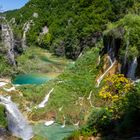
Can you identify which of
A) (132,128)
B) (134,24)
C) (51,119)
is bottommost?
(51,119)

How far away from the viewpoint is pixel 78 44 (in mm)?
92812

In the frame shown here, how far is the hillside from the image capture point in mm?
22922

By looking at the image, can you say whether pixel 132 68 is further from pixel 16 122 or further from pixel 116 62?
pixel 16 122

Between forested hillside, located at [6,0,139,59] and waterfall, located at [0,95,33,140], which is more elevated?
forested hillside, located at [6,0,139,59]

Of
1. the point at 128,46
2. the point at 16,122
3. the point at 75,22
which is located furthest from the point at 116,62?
the point at 75,22

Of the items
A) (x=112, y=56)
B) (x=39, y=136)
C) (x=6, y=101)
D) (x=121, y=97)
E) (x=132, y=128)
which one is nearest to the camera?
(x=132, y=128)

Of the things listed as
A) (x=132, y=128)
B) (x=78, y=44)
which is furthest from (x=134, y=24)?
(x=78, y=44)

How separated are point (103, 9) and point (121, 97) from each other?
76.3 meters

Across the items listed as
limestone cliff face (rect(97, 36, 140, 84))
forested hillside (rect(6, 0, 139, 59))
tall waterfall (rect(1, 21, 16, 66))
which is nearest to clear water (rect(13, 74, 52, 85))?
tall waterfall (rect(1, 21, 16, 66))

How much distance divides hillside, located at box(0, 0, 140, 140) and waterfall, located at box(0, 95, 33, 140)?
19 cm

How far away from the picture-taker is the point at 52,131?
3369 cm

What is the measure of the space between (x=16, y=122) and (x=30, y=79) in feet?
105

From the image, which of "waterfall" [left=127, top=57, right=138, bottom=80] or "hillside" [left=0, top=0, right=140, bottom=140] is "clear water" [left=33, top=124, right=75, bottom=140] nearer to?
"hillside" [left=0, top=0, right=140, bottom=140]

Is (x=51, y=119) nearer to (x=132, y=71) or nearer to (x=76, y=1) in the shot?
(x=132, y=71)
